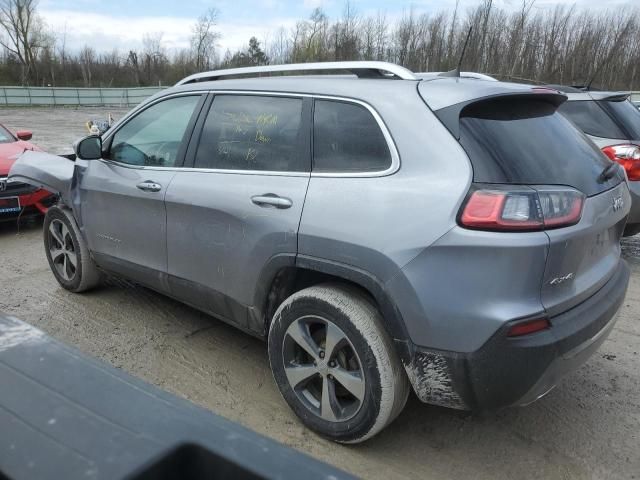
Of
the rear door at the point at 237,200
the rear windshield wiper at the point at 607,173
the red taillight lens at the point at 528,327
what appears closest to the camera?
the red taillight lens at the point at 528,327

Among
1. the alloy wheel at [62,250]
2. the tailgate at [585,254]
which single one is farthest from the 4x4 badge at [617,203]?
the alloy wheel at [62,250]

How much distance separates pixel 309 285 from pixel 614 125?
4.24m

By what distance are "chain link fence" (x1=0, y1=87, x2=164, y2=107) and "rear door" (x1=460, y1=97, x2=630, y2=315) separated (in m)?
42.0

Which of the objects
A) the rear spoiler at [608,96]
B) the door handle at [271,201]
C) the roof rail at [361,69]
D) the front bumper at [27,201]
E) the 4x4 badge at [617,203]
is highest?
the roof rail at [361,69]

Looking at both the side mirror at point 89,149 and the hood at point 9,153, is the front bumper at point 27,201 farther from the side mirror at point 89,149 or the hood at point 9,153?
the side mirror at point 89,149

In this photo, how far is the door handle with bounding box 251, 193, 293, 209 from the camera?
2.65 meters

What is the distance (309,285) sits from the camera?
2.79m

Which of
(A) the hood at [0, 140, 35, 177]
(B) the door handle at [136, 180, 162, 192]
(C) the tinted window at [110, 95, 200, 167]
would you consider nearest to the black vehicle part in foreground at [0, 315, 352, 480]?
(B) the door handle at [136, 180, 162, 192]

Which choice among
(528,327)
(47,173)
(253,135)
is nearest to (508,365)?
(528,327)

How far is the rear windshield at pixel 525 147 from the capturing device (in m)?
2.20

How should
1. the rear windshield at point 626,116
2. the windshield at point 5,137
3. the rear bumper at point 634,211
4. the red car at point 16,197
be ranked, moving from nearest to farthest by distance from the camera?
the rear bumper at point 634,211, the rear windshield at point 626,116, the red car at point 16,197, the windshield at point 5,137

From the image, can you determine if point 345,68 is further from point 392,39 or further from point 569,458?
point 392,39

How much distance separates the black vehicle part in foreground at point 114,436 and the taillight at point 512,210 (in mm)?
1293

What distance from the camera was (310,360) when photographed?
2.73 meters
